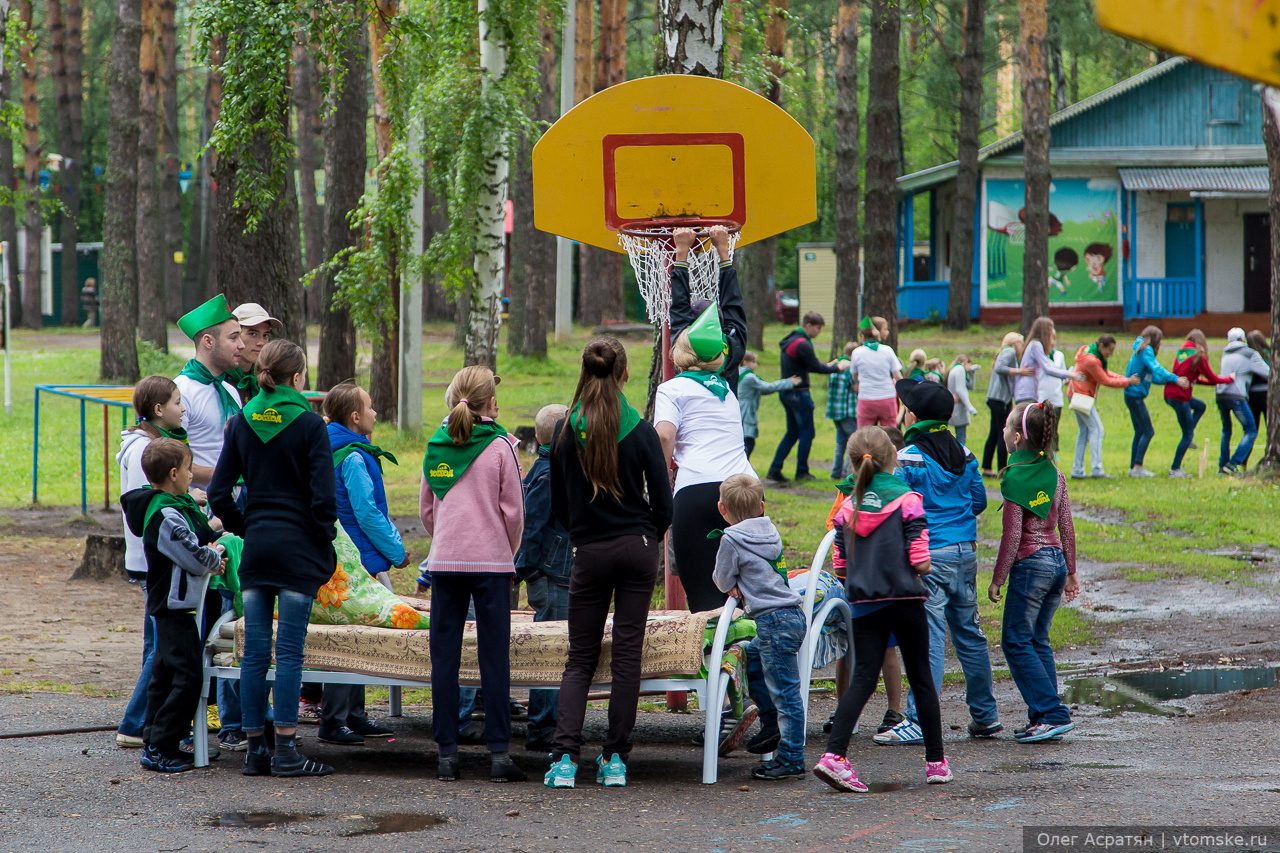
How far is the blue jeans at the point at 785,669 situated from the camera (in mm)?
5438

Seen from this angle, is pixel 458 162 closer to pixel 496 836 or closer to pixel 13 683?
pixel 13 683

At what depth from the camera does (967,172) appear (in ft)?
102

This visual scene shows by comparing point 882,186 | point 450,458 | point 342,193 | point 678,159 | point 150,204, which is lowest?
point 450,458

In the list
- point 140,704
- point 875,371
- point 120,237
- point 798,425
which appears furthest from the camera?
point 120,237

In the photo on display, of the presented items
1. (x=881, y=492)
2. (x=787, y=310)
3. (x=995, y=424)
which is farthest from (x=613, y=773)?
(x=787, y=310)

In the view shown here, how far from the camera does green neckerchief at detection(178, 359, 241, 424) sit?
247 inches

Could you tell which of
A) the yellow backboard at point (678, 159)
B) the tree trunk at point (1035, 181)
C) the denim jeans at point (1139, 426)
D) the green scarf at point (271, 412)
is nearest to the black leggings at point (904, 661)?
the green scarf at point (271, 412)

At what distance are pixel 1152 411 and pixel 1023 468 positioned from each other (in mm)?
16923

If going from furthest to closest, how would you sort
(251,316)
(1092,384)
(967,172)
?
(967,172) < (1092,384) < (251,316)

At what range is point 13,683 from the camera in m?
7.29

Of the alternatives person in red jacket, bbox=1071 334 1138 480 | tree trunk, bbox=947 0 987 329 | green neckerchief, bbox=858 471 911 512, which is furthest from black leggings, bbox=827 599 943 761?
tree trunk, bbox=947 0 987 329

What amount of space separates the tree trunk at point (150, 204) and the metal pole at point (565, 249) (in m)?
8.37

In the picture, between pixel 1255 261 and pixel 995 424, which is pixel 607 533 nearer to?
A: pixel 995 424

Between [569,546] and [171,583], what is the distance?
6.05 ft
